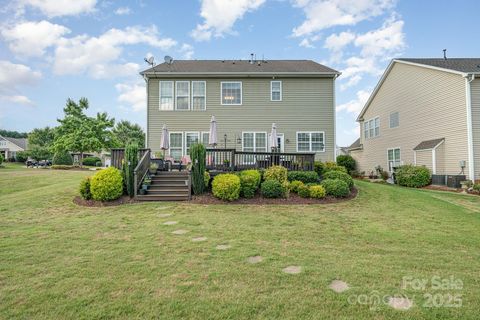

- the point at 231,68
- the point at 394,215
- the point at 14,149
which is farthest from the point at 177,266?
the point at 14,149

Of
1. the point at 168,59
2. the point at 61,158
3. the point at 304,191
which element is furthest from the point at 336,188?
the point at 61,158

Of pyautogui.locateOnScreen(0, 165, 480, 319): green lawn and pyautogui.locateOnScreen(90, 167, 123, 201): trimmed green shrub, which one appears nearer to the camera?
pyautogui.locateOnScreen(0, 165, 480, 319): green lawn

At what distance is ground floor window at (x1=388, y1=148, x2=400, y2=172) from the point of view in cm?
1814

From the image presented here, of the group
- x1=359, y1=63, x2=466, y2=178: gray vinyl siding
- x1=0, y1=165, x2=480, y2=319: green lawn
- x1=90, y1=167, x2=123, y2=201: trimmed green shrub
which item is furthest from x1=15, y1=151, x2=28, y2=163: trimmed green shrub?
x1=359, y1=63, x2=466, y2=178: gray vinyl siding

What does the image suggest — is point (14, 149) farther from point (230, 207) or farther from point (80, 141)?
point (230, 207)

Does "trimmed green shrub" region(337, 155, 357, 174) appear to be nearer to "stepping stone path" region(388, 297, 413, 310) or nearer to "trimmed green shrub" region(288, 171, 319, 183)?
"trimmed green shrub" region(288, 171, 319, 183)

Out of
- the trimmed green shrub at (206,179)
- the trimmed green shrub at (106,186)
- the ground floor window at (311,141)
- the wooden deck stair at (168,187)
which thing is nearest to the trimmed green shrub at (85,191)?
the trimmed green shrub at (106,186)

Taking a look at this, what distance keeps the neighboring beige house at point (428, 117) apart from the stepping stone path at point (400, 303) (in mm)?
13798

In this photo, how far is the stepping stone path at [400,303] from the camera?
260 cm

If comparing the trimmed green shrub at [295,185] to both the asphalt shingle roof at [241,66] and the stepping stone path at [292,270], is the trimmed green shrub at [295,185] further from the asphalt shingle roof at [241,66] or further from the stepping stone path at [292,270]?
the asphalt shingle roof at [241,66]

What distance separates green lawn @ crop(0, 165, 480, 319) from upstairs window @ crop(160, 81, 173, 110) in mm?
9205

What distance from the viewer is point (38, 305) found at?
8.57 feet

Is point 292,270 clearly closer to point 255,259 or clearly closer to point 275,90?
point 255,259

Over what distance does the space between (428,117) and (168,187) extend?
15.6 meters
